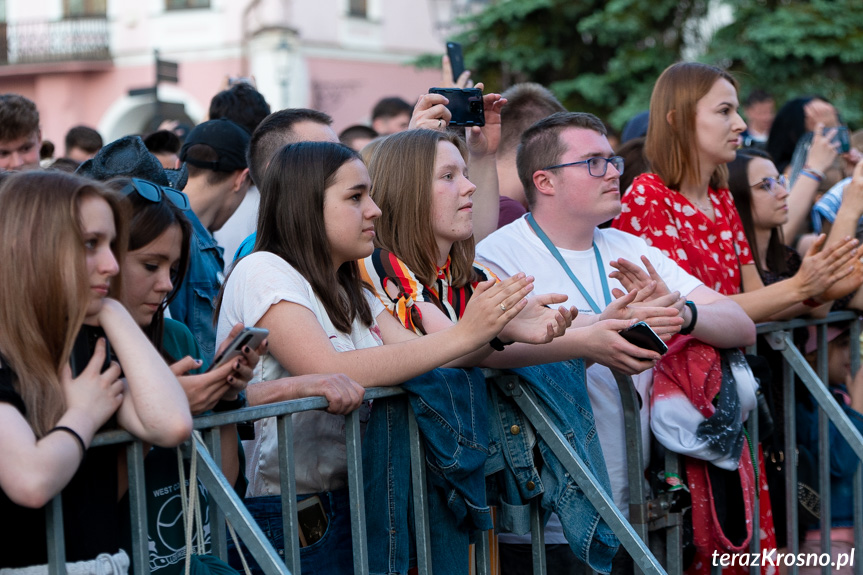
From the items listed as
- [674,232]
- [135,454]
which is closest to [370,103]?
[674,232]

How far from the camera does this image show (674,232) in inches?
174

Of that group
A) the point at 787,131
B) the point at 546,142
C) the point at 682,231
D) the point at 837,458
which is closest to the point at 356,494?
the point at 546,142

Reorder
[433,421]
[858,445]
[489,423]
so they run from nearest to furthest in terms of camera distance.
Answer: [433,421]
[489,423]
[858,445]

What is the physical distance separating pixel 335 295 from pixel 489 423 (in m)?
0.62

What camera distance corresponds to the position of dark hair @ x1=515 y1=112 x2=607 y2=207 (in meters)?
4.24

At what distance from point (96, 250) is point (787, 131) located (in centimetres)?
548

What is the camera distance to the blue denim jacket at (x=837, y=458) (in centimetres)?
470

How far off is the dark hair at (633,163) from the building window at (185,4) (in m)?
20.4

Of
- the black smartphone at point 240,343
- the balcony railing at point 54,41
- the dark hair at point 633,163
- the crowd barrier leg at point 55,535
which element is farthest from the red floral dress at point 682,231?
the balcony railing at point 54,41

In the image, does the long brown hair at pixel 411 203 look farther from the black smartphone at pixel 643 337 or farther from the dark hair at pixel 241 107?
the dark hair at pixel 241 107

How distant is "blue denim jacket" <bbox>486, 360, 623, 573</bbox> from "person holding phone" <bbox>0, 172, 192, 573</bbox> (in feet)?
4.02

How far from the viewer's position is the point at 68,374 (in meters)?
2.35

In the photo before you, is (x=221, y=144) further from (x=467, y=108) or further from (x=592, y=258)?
(x=592, y=258)

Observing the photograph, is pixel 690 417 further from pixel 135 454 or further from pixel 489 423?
pixel 135 454
